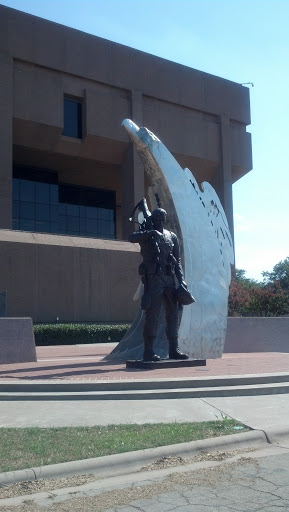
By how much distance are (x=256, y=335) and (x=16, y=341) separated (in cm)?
713

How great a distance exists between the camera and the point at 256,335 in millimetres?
17750

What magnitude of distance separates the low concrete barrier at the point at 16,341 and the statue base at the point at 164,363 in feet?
10.1

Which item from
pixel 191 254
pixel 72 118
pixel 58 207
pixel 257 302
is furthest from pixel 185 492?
pixel 58 207

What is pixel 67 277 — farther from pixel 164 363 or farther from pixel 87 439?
pixel 87 439

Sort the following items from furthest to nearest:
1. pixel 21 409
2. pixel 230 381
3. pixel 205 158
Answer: pixel 205 158 → pixel 230 381 → pixel 21 409

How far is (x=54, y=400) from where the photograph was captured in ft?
29.9

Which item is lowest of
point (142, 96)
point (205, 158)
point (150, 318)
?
point (150, 318)

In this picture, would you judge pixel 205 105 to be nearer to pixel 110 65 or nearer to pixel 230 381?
pixel 110 65

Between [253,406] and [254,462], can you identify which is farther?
[253,406]

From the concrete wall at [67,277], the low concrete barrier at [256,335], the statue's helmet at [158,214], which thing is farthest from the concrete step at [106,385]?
the concrete wall at [67,277]

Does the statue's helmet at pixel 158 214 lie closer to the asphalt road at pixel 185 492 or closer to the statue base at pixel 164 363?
the statue base at pixel 164 363

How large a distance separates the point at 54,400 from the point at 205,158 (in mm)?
29095

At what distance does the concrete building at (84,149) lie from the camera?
28.6m

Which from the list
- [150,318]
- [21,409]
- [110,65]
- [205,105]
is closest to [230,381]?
[150,318]
